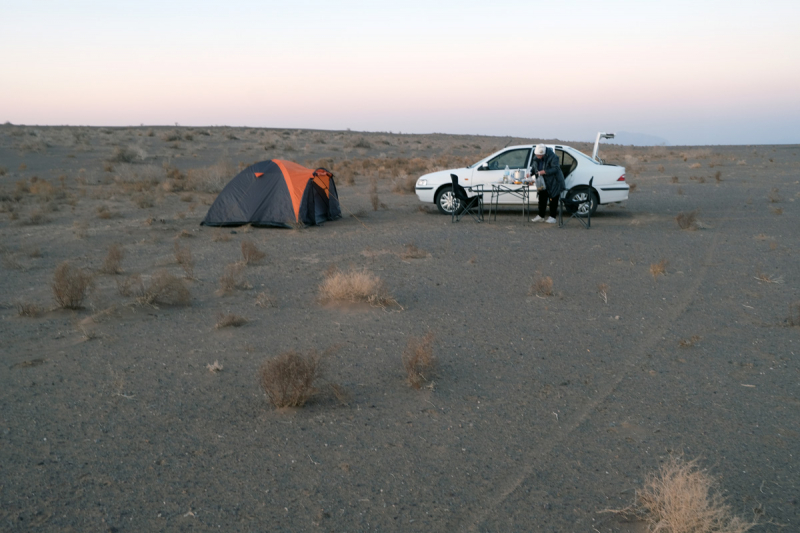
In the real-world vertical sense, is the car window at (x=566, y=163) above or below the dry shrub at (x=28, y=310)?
above

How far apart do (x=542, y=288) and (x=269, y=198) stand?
7.28 metres

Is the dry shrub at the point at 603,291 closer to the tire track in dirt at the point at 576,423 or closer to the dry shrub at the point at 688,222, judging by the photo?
the tire track in dirt at the point at 576,423

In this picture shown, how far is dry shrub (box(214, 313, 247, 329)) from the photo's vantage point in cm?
695

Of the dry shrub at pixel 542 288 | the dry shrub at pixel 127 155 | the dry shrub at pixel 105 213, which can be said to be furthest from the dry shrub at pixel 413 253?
the dry shrub at pixel 127 155

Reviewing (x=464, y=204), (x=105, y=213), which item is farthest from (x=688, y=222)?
(x=105, y=213)

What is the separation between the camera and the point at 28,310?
722cm

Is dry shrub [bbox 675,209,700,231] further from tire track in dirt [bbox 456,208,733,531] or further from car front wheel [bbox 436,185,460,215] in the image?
car front wheel [bbox 436,185,460,215]

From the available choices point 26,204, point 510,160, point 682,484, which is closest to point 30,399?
point 682,484

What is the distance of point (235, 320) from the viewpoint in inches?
276

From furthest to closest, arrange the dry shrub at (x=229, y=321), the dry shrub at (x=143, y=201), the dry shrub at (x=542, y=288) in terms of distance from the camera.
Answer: the dry shrub at (x=143, y=201) < the dry shrub at (x=542, y=288) < the dry shrub at (x=229, y=321)

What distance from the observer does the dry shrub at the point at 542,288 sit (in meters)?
8.29

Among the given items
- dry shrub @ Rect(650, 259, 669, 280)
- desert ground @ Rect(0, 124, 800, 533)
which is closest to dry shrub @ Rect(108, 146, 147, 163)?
desert ground @ Rect(0, 124, 800, 533)

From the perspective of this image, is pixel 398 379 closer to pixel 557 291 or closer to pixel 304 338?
pixel 304 338

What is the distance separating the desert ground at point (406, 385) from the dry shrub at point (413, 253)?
0.06 m
